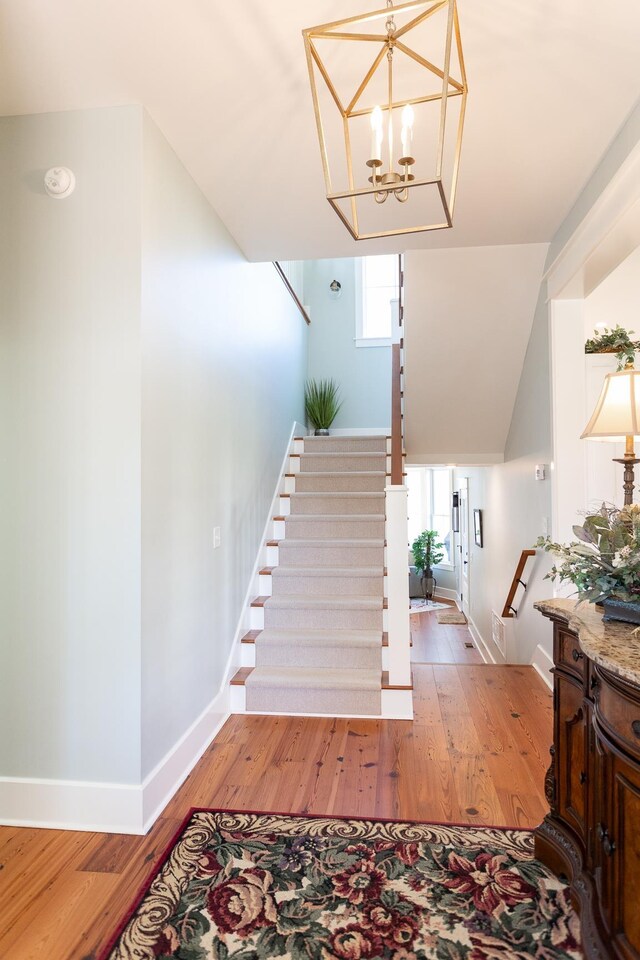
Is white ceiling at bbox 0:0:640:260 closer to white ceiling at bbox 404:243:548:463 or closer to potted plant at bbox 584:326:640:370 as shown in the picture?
white ceiling at bbox 404:243:548:463

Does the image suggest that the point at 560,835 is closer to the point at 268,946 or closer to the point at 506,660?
the point at 268,946

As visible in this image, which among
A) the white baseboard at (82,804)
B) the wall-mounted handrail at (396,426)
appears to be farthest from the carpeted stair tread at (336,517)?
the white baseboard at (82,804)

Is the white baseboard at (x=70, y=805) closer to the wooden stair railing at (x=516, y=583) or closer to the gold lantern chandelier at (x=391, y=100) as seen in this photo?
the gold lantern chandelier at (x=391, y=100)

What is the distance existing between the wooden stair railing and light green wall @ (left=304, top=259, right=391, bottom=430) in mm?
2852

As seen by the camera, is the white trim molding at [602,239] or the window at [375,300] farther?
the window at [375,300]

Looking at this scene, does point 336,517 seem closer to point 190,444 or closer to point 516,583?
point 516,583

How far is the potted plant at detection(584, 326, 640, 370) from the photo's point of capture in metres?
3.39

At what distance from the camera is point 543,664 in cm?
367

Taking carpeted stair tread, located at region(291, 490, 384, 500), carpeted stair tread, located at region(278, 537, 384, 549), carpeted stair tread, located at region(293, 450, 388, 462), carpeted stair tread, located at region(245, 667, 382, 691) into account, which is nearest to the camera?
carpeted stair tread, located at region(245, 667, 382, 691)

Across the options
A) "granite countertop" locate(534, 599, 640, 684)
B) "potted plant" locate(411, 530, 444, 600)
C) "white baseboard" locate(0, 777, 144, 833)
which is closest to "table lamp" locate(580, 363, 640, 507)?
"granite countertop" locate(534, 599, 640, 684)

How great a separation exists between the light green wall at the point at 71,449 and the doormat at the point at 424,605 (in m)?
7.48

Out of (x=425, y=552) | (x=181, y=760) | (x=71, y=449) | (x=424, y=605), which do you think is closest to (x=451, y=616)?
(x=424, y=605)

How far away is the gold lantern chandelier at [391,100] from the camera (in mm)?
1417

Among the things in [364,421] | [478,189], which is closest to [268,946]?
[478,189]
